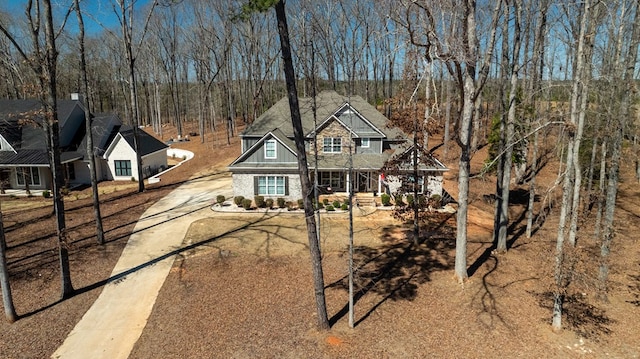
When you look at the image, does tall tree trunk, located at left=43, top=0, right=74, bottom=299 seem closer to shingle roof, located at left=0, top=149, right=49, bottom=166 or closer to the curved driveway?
the curved driveway

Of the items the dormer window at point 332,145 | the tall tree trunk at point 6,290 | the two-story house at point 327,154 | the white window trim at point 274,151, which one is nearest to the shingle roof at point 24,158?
the two-story house at point 327,154

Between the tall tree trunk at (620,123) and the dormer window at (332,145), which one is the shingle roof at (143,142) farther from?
the tall tree trunk at (620,123)

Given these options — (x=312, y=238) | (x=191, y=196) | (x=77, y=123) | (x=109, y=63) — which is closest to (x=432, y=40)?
(x=312, y=238)

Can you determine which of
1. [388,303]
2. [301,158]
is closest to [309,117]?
[388,303]

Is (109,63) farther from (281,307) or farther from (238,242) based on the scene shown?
(281,307)

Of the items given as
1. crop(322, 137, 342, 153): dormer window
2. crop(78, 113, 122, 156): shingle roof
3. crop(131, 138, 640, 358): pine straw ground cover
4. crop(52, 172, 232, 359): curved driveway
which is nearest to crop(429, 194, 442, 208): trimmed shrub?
crop(131, 138, 640, 358): pine straw ground cover

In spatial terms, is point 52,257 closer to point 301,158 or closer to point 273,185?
point 273,185
